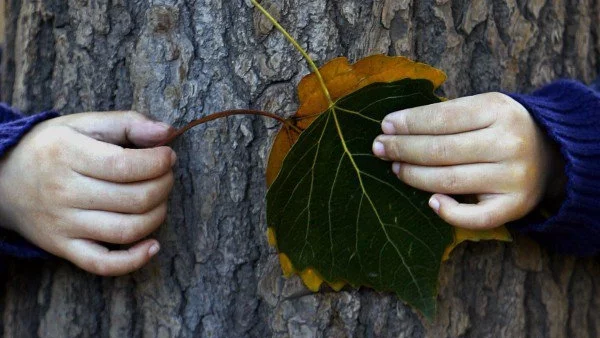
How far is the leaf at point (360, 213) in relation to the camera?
0.85 metres

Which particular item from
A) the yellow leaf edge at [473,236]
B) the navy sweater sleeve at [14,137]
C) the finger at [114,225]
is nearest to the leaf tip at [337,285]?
the yellow leaf edge at [473,236]

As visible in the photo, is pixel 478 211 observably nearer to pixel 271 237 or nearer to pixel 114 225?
pixel 271 237

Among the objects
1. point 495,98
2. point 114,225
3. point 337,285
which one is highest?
point 495,98

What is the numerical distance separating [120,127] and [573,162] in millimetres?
579

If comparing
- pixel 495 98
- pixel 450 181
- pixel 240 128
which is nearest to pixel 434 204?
pixel 450 181

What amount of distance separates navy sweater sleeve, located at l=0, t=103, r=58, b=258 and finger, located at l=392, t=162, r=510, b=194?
0.50 m

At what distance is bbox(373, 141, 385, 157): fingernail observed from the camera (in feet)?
2.78

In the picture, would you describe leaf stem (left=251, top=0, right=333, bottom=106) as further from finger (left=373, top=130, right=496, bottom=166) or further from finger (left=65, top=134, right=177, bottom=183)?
finger (left=65, top=134, right=177, bottom=183)

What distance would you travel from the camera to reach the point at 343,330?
894mm

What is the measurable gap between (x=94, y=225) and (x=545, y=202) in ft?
1.96

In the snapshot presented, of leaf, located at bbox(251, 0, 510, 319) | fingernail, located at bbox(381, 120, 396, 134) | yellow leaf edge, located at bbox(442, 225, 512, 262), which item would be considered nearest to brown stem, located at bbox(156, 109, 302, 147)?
leaf, located at bbox(251, 0, 510, 319)

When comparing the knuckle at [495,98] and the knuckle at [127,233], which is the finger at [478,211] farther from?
the knuckle at [127,233]

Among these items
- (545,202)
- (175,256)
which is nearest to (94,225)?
(175,256)

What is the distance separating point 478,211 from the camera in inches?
32.7
